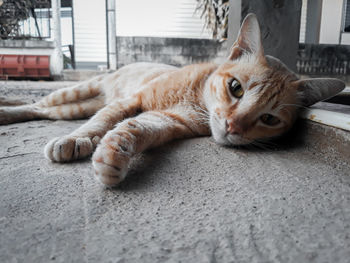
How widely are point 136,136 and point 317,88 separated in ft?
3.90

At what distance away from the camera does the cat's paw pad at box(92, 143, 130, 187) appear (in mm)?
1209

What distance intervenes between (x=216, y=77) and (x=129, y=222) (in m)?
1.40

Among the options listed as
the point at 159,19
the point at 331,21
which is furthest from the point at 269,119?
the point at 331,21

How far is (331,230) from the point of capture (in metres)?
0.92

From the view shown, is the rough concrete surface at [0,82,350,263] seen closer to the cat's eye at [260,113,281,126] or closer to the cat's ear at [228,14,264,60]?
the cat's eye at [260,113,281,126]

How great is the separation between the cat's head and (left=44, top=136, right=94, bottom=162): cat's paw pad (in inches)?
31.5

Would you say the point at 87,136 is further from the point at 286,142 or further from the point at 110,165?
the point at 286,142

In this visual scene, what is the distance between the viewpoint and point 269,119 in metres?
1.82

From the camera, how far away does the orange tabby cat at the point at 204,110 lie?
1519 millimetres

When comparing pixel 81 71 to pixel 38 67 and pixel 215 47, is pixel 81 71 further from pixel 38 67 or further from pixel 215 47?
pixel 215 47

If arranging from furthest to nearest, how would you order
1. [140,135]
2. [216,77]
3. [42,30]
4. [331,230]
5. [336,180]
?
[42,30]
[216,77]
[140,135]
[336,180]
[331,230]

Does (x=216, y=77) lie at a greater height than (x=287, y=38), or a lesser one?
lesser

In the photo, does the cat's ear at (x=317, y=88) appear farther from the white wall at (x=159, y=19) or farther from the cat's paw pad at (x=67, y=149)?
the white wall at (x=159, y=19)

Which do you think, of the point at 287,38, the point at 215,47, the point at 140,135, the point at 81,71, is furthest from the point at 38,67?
the point at 140,135
